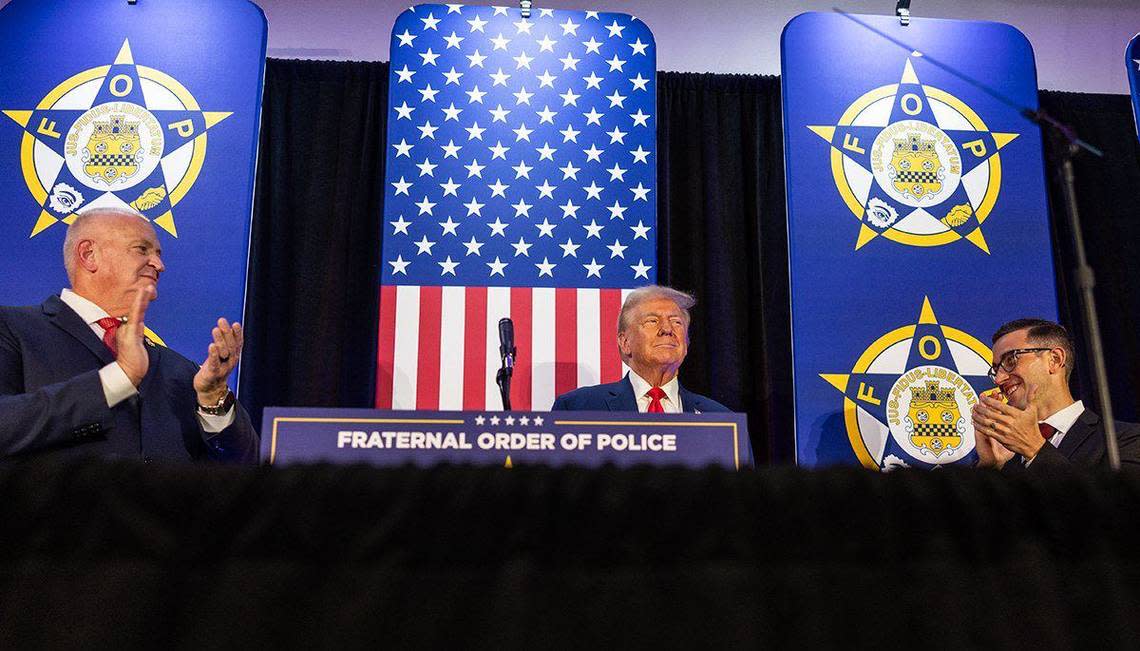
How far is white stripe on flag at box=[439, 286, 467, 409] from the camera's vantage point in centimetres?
292

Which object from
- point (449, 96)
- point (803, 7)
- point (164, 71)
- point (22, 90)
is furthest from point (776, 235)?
point (22, 90)

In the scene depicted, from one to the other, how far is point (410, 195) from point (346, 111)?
1078 millimetres

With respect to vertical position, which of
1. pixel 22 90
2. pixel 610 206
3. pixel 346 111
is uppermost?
pixel 346 111

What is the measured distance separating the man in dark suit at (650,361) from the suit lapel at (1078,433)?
93 centimetres

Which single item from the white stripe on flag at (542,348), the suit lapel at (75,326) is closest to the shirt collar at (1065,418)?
the white stripe on flag at (542,348)

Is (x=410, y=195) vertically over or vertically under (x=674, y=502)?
over

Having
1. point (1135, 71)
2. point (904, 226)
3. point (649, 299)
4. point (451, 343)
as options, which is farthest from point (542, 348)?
point (1135, 71)

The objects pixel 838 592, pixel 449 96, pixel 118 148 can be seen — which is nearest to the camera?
pixel 838 592

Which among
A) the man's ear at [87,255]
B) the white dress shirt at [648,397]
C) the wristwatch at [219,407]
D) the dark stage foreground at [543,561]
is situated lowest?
the dark stage foreground at [543,561]

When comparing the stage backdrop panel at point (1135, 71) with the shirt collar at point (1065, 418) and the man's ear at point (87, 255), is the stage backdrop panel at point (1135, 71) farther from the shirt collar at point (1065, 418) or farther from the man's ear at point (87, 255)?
the man's ear at point (87, 255)

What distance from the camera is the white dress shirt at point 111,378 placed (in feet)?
6.22

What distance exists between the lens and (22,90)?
289 centimetres

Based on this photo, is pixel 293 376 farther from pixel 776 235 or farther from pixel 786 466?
pixel 786 466

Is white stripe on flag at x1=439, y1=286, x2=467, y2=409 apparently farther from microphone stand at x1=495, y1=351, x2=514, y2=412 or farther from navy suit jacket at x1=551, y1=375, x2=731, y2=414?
microphone stand at x1=495, y1=351, x2=514, y2=412
